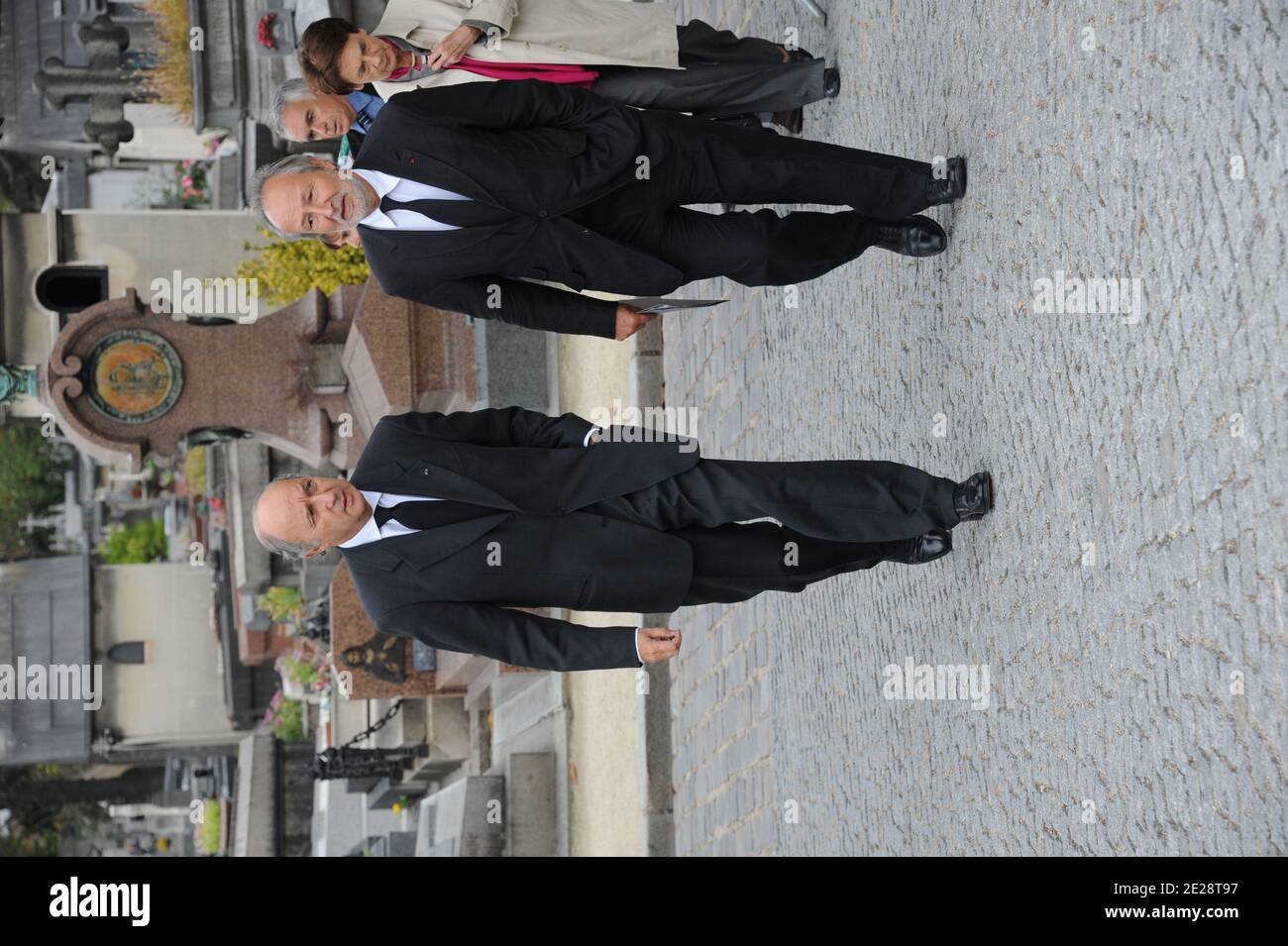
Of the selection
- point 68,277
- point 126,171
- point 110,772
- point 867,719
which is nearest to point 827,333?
point 867,719

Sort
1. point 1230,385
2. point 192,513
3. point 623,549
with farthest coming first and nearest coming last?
point 192,513
point 623,549
point 1230,385

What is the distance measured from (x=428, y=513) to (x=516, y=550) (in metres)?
0.37

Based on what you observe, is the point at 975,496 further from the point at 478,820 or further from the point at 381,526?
the point at 478,820

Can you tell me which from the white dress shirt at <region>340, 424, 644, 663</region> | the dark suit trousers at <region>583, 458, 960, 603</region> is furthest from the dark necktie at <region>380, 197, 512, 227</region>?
the dark suit trousers at <region>583, 458, 960, 603</region>

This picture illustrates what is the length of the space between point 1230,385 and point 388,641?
8.96 m

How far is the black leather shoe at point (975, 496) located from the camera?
570 centimetres

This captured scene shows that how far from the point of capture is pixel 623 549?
18.9 feet

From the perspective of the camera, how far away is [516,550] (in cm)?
574

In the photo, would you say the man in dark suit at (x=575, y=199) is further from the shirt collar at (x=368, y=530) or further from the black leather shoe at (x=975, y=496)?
the black leather shoe at (x=975, y=496)

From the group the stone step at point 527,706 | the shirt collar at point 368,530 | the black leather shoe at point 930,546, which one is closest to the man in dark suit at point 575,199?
the shirt collar at point 368,530

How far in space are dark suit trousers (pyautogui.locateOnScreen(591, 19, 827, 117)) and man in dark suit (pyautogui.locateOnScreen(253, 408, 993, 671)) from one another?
1854 millimetres

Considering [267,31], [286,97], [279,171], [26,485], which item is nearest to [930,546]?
[279,171]

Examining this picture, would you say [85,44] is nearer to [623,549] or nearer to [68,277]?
[68,277]

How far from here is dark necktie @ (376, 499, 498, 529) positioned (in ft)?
18.7
